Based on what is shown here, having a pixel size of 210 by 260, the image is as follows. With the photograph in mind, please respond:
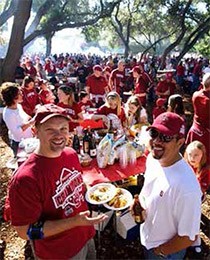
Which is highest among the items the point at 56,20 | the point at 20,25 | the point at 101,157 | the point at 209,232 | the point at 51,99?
the point at 56,20

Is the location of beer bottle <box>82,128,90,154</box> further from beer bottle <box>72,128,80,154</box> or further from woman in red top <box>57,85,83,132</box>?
woman in red top <box>57,85,83,132</box>

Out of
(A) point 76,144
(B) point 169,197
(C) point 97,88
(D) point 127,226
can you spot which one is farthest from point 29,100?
(B) point 169,197

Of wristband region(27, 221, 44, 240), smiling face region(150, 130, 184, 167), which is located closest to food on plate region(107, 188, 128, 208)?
smiling face region(150, 130, 184, 167)

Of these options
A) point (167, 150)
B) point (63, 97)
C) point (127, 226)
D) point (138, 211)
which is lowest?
point (127, 226)

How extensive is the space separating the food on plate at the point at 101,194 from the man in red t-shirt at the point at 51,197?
0.83 metres

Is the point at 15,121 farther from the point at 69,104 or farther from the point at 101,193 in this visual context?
the point at 101,193

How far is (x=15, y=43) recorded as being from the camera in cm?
957

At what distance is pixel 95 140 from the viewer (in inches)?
154

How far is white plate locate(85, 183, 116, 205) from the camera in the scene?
2.89m

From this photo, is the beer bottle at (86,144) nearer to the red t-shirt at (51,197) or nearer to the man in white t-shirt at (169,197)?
the red t-shirt at (51,197)

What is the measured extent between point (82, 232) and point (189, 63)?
15.8 m

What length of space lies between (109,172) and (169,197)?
1.62 meters

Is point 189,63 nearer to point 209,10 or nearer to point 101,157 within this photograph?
point 209,10

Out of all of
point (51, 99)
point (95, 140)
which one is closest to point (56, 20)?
point (51, 99)
